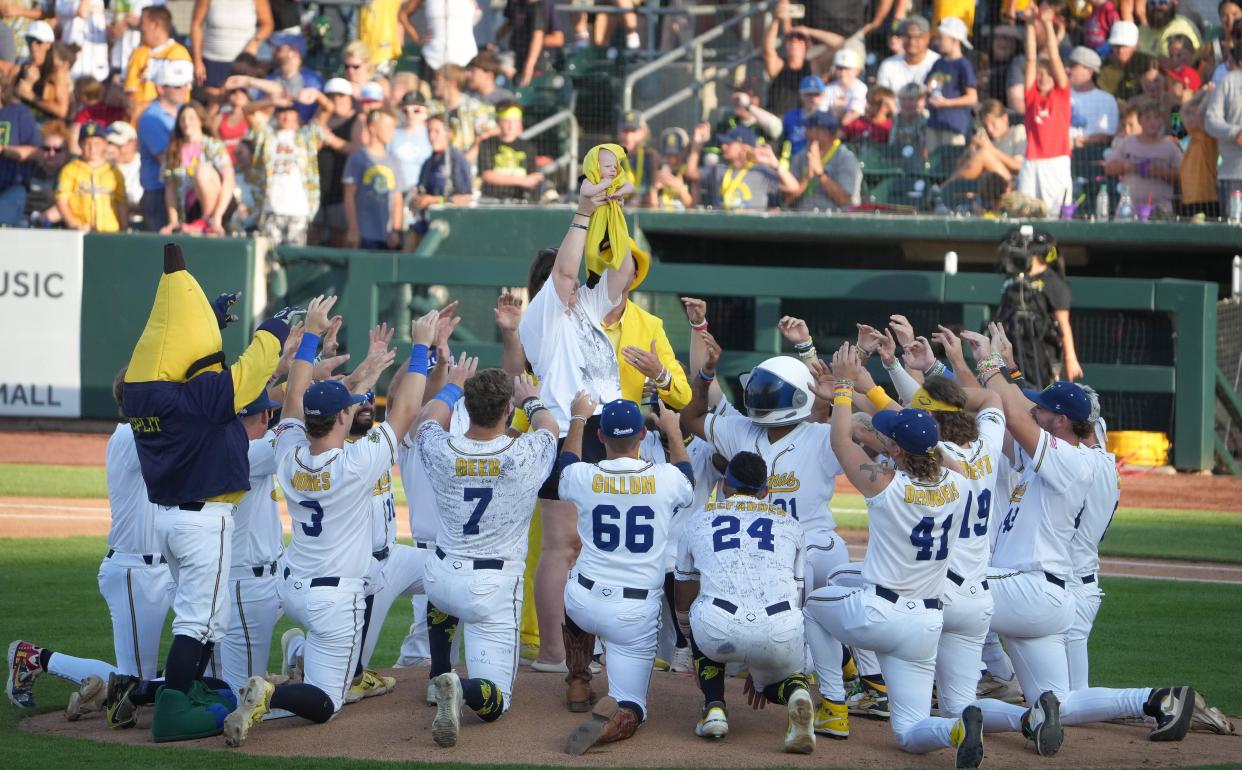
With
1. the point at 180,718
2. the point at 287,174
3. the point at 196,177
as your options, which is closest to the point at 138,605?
the point at 180,718

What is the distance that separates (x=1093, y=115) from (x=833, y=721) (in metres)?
10.2

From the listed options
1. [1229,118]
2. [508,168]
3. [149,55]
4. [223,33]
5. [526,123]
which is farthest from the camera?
[223,33]

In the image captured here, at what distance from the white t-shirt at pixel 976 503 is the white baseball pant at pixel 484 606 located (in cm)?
186

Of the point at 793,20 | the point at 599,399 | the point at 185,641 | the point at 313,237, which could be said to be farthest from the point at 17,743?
the point at 793,20

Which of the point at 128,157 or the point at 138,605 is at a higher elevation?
the point at 128,157

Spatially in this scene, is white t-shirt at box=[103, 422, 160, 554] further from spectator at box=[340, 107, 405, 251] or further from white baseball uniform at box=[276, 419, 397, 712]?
spectator at box=[340, 107, 405, 251]

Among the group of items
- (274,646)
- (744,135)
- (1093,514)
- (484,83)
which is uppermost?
(484,83)

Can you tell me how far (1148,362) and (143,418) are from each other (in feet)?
36.9

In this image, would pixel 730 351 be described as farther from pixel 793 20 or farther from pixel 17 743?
pixel 17 743

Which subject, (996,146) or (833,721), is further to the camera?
(996,146)

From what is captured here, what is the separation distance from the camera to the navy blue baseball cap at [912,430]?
6.37 meters

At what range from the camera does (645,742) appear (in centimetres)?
657

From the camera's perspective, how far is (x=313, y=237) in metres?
17.3

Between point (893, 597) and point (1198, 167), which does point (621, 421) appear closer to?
point (893, 597)
